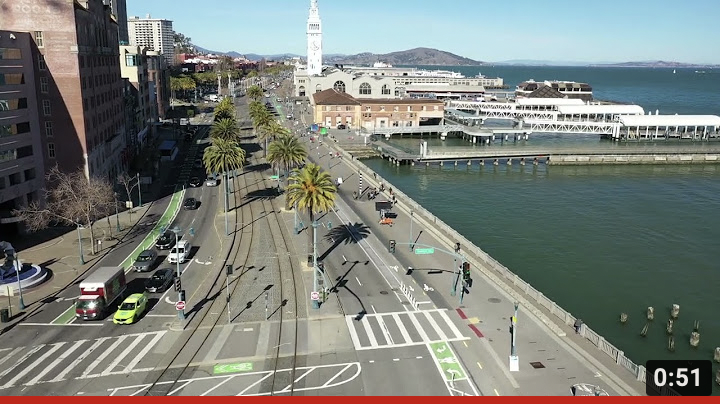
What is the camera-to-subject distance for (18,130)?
6469 cm

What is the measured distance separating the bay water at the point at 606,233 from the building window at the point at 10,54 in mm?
60019

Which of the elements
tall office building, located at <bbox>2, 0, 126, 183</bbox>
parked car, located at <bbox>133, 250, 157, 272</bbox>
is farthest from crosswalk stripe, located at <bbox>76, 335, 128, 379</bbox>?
tall office building, located at <bbox>2, 0, 126, 183</bbox>

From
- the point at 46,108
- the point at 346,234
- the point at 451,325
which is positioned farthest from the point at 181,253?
the point at 46,108

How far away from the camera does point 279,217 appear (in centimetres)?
7550

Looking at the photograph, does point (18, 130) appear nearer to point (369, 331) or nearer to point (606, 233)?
point (369, 331)

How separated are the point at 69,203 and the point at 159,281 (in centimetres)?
2333

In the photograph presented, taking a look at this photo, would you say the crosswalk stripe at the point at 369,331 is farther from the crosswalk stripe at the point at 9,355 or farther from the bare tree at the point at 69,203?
the bare tree at the point at 69,203

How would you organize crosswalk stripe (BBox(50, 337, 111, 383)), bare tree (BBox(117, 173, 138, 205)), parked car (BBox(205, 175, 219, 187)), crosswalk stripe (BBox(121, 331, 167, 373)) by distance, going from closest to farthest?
crosswalk stripe (BBox(50, 337, 111, 383)) < crosswalk stripe (BBox(121, 331, 167, 373)) < bare tree (BBox(117, 173, 138, 205)) < parked car (BBox(205, 175, 219, 187))

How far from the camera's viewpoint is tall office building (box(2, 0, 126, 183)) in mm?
67938

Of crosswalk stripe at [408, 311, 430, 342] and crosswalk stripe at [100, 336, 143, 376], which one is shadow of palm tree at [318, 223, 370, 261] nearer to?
crosswalk stripe at [408, 311, 430, 342]

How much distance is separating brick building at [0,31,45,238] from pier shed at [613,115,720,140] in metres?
152

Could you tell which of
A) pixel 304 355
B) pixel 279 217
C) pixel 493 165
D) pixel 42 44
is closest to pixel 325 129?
pixel 493 165

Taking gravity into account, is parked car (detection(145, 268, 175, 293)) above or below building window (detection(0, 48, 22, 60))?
below

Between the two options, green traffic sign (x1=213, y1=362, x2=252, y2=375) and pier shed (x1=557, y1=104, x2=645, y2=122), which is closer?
green traffic sign (x1=213, y1=362, x2=252, y2=375)
